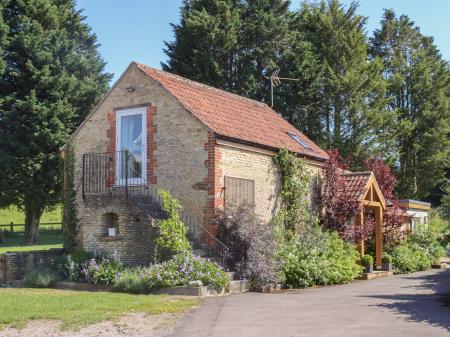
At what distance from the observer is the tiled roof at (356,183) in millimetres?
22203

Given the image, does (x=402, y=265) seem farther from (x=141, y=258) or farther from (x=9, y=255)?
(x=9, y=255)

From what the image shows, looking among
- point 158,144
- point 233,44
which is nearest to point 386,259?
point 158,144

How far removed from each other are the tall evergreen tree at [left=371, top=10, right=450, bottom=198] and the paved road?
92.6 feet

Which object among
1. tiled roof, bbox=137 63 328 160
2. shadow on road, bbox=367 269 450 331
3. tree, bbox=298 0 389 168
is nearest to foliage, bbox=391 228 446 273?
tiled roof, bbox=137 63 328 160

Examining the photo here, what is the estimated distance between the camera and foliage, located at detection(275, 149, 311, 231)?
792 inches

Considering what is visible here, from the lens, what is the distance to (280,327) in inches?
396

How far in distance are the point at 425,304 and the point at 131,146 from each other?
10531 mm

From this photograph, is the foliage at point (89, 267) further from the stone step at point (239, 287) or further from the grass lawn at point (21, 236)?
the grass lawn at point (21, 236)

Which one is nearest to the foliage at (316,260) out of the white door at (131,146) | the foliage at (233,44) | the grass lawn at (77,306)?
the grass lawn at (77,306)

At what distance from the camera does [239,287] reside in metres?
15.5

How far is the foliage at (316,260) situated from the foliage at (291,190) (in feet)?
2.00

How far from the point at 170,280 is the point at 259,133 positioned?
24.6 feet

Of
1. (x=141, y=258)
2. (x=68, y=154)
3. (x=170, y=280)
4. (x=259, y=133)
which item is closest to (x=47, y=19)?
(x=68, y=154)

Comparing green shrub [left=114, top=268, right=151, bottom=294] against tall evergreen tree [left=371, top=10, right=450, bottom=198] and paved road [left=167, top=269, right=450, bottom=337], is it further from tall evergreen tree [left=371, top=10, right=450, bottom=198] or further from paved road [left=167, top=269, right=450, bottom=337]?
tall evergreen tree [left=371, top=10, right=450, bottom=198]
